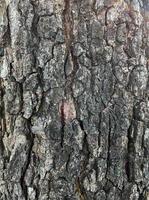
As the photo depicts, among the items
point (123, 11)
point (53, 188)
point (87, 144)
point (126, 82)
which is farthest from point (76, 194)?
point (123, 11)

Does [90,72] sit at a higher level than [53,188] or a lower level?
higher

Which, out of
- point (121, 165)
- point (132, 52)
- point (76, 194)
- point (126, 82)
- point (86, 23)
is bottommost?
point (76, 194)

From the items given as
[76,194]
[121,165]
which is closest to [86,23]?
[121,165]

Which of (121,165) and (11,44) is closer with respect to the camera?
(11,44)

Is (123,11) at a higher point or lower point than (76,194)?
higher

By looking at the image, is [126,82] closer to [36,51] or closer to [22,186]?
[36,51]

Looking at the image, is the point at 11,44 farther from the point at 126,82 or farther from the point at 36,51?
the point at 126,82

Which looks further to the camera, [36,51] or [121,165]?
[121,165]
